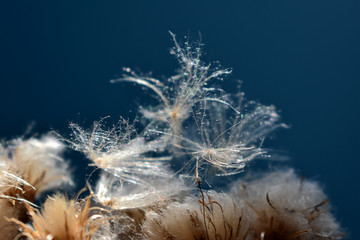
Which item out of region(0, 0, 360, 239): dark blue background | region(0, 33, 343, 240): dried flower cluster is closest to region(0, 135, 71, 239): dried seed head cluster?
region(0, 33, 343, 240): dried flower cluster

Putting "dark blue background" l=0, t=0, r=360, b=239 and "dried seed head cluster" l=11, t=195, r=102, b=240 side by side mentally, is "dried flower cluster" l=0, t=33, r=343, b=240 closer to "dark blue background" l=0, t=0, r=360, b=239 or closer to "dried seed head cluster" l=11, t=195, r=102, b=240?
"dried seed head cluster" l=11, t=195, r=102, b=240

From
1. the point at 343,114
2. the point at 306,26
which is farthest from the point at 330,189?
the point at 306,26

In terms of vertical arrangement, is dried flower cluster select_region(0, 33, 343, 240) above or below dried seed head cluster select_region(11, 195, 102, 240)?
above

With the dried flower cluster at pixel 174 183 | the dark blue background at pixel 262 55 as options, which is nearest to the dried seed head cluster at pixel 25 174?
the dried flower cluster at pixel 174 183

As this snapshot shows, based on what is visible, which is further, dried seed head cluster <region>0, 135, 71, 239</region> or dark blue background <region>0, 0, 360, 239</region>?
dark blue background <region>0, 0, 360, 239</region>

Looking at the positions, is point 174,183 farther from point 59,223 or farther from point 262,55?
point 262,55

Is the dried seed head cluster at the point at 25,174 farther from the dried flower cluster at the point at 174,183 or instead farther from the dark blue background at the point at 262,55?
the dark blue background at the point at 262,55

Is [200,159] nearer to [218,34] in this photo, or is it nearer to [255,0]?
[218,34]
